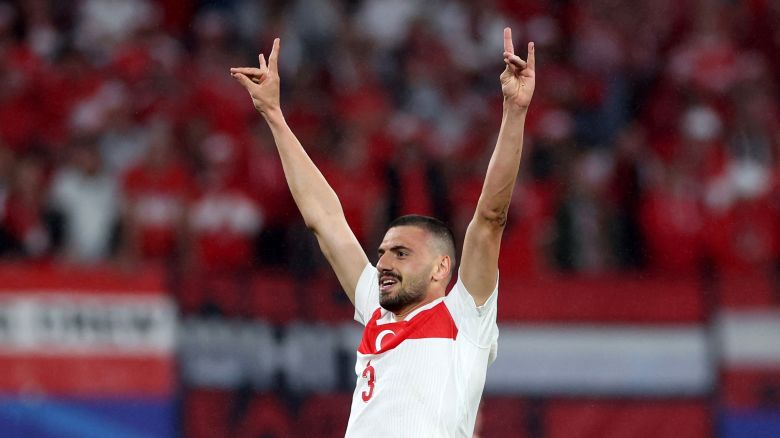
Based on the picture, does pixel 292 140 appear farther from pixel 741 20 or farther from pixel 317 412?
pixel 741 20

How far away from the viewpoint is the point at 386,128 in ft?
40.3

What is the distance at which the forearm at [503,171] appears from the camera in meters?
5.32

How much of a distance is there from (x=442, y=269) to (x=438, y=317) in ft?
0.77

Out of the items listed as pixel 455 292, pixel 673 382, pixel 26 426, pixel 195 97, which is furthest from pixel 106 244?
pixel 455 292

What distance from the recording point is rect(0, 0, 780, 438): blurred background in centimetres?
1015

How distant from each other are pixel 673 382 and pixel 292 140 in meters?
5.10

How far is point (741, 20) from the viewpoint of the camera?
46.6ft

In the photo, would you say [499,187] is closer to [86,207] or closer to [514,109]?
[514,109]

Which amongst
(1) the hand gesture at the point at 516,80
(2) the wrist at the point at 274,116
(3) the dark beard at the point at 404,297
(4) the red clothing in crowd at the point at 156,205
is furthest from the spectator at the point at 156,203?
(1) the hand gesture at the point at 516,80

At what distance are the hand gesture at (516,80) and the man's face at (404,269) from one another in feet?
2.24

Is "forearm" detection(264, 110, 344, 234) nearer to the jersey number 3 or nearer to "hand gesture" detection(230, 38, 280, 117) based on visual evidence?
"hand gesture" detection(230, 38, 280, 117)

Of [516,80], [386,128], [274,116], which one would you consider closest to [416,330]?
[516,80]

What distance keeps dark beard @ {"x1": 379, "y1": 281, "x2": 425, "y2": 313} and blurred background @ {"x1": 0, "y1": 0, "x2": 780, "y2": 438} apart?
470cm

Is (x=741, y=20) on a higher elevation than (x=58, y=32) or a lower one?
higher
